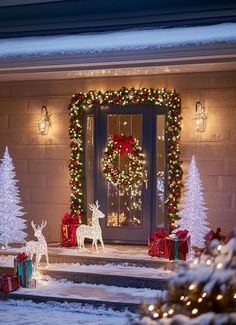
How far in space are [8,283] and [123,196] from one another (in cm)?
307

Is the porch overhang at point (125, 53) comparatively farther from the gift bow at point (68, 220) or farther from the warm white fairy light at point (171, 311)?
the warm white fairy light at point (171, 311)

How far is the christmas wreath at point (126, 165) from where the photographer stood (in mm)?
9961

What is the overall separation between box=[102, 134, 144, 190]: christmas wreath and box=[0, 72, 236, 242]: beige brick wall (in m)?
Result: 0.84

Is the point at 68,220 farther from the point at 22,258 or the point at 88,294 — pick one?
the point at 88,294

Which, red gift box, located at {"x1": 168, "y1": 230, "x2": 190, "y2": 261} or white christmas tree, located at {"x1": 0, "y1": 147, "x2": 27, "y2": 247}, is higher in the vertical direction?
white christmas tree, located at {"x1": 0, "y1": 147, "x2": 27, "y2": 247}

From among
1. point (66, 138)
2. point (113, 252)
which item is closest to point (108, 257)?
point (113, 252)

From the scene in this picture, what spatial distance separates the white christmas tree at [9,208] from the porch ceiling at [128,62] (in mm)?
1733

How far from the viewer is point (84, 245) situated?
32.7ft

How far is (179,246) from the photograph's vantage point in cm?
858

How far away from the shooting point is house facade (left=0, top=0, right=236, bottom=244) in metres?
9.09

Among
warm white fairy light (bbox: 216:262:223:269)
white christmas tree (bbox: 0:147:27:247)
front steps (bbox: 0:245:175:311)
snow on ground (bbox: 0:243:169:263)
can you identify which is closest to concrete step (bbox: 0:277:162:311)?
front steps (bbox: 0:245:175:311)

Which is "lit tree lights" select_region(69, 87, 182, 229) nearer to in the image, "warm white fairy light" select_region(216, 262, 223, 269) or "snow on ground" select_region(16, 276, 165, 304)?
"snow on ground" select_region(16, 276, 165, 304)

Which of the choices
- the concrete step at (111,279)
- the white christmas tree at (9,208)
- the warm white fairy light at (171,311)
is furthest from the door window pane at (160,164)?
the warm white fairy light at (171,311)

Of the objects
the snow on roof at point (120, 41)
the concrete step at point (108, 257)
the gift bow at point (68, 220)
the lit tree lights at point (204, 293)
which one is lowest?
the concrete step at point (108, 257)
